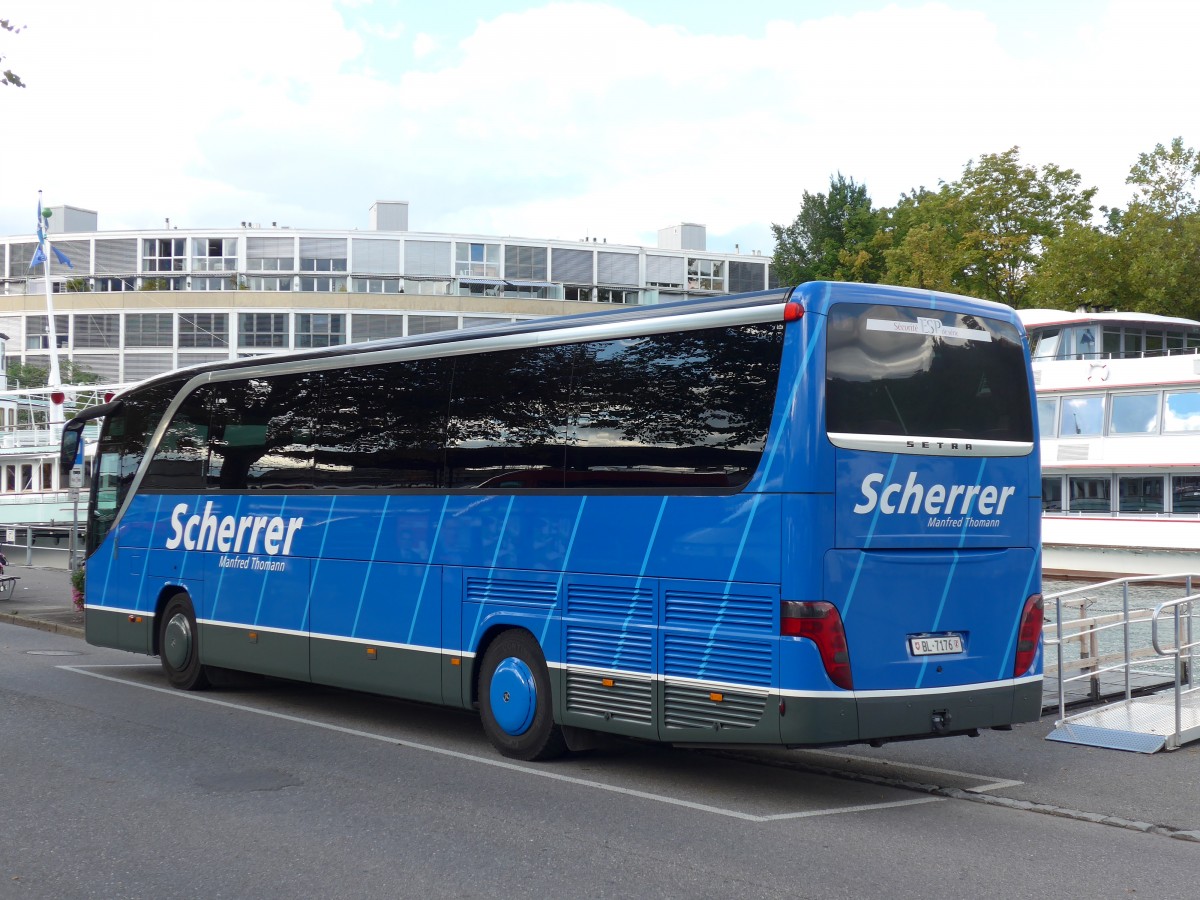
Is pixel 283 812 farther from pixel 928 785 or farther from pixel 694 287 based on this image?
pixel 694 287

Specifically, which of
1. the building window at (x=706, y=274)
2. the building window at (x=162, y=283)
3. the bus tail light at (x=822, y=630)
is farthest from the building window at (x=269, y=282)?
the bus tail light at (x=822, y=630)

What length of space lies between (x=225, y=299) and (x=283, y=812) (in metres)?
82.3

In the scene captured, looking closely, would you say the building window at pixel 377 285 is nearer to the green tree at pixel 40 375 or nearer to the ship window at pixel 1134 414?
the green tree at pixel 40 375

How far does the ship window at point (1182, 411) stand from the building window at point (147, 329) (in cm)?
6805

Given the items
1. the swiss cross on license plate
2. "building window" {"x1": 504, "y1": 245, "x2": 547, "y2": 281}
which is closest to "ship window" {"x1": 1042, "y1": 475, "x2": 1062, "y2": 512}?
the swiss cross on license plate

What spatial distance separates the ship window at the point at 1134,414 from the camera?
3412cm

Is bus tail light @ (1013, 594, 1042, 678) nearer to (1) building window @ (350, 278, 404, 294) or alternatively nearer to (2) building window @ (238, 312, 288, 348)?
(2) building window @ (238, 312, 288, 348)

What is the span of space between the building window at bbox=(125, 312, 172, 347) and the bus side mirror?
74.1m

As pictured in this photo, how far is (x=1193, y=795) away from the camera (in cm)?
884

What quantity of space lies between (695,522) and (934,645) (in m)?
1.73

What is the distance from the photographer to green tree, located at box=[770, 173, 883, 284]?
2800 inches

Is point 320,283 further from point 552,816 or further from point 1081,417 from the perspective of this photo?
point 552,816

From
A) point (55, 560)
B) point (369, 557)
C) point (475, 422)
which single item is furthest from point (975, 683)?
point (55, 560)

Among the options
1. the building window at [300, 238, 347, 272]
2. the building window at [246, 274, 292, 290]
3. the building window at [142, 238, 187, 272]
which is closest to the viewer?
the building window at [246, 274, 292, 290]
